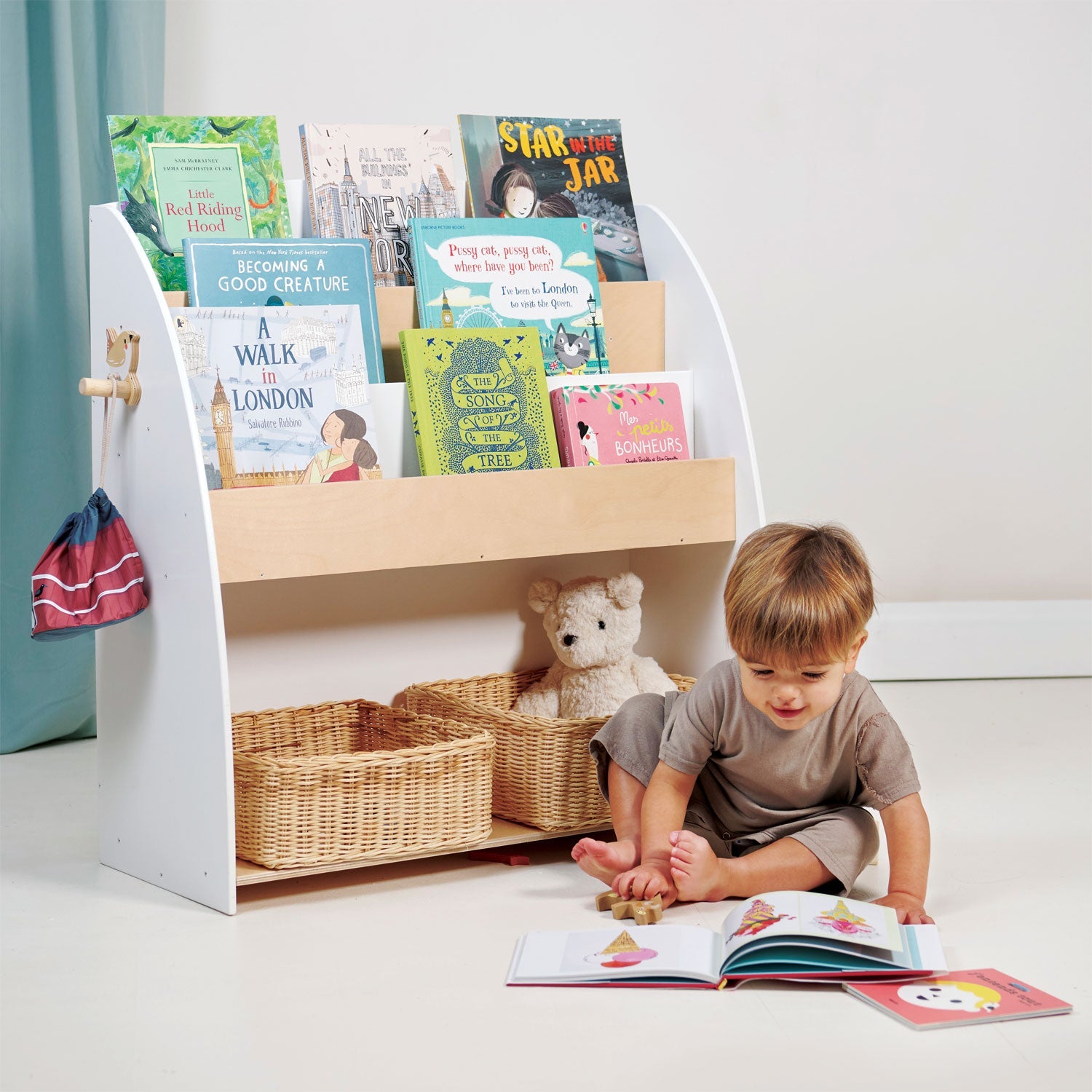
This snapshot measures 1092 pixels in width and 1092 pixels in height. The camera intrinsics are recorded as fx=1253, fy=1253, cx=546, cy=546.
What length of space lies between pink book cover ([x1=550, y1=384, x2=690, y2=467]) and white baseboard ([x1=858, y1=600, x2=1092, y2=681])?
3.81ft

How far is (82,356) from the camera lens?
2193 millimetres

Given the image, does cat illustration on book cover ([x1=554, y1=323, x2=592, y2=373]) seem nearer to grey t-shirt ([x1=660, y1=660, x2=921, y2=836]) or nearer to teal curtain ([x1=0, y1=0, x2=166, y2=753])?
grey t-shirt ([x1=660, y1=660, x2=921, y2=836])

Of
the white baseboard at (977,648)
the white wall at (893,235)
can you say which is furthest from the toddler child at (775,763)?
the white wall at (893,235)

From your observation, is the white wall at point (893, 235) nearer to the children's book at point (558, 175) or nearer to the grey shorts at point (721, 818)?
the children's book at point (558, 175)

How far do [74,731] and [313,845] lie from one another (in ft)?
3.49

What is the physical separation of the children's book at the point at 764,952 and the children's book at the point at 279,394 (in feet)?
2.04

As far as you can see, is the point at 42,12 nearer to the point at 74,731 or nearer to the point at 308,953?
the point at 74,731

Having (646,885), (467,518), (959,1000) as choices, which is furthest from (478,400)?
(959,1000)

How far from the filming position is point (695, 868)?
49.5 inches

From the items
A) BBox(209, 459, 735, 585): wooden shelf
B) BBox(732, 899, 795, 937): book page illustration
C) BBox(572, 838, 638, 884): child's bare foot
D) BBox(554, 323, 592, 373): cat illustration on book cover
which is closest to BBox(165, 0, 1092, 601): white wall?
BBox(554, 323, 592, 373): cat illustration on book cover

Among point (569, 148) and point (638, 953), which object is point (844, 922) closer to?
point (638, 953)

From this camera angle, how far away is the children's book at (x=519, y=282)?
164cm

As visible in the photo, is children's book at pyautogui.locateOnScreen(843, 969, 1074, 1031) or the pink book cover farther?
the pink book cover

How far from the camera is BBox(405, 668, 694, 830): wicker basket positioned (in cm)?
151
